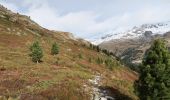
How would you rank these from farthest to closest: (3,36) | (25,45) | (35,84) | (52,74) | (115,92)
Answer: (3,36) → (25,45) → (52,74) → (115,92) → (35,84)

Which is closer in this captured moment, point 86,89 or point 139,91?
point 139,91

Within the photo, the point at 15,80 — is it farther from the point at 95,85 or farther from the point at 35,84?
the point at 95,85

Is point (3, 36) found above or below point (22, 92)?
above

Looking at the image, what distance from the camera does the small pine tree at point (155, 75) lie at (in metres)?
45.5

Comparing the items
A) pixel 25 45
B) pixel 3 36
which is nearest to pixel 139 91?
pixel 25 45

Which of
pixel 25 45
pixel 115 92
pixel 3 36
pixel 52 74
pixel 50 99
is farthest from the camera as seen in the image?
pixel 3 36

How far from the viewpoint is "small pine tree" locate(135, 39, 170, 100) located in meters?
45.5

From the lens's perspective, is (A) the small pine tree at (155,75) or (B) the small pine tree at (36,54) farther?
(B) the small pine tree at (36,54)

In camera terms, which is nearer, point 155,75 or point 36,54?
point 155,75

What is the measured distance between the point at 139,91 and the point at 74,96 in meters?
7.78

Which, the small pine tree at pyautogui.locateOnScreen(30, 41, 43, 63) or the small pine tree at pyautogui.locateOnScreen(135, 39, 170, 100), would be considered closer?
the small pine tree at pyautogui.locateOnScreen(135, 39, 170, 100)

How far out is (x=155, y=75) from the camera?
46.3m

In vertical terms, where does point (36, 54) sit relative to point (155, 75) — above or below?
above

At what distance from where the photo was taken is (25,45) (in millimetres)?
124250
